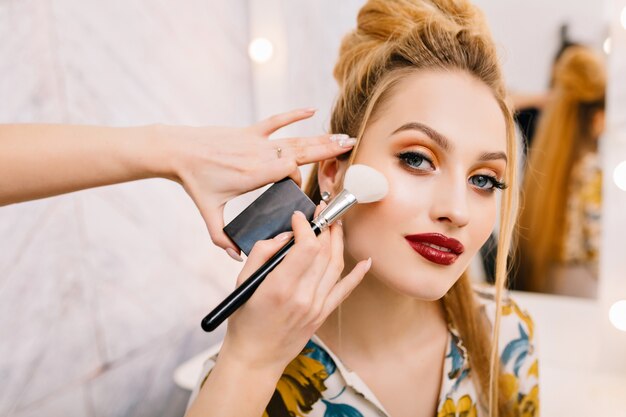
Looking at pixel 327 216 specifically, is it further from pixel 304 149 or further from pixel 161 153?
pixel 161 153

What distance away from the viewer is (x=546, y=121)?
3.77 feet

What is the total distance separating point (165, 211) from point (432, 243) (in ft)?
2.23

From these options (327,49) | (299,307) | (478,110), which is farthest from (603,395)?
(327,49)

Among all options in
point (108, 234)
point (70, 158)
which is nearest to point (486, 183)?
point (70, 158)

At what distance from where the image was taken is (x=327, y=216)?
58cm

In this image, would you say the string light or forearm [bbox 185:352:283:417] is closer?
forearm [bbox 185:352:283:417]

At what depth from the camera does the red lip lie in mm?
648

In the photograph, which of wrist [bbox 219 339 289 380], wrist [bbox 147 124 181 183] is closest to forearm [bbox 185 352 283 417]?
wrist [bbox 219 339 289 380]

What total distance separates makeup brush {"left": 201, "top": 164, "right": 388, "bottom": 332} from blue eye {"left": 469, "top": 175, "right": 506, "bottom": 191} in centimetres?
16

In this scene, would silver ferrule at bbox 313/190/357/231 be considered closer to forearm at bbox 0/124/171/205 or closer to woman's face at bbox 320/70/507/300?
woman's face at bbox 320/70/507/300

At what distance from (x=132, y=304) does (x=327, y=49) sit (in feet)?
2.84

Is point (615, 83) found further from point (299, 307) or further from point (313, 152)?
point (299, 307)

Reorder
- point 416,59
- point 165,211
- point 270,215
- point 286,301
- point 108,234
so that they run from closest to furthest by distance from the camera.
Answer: point 286,301 < point 270,215 < point 416,59 < point 108,234 < point 165,211

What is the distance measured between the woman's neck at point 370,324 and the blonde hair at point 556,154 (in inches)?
20.6
